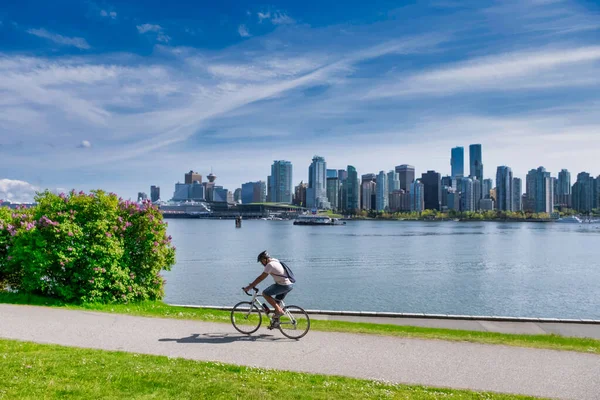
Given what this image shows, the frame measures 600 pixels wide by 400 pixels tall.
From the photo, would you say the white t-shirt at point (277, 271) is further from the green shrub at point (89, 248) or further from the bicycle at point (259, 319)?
the green shrub at point (89, 248)

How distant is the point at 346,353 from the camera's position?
1013cm

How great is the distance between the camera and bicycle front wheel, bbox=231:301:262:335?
39.2 ft

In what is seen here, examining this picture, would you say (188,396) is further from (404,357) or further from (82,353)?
(404,357)

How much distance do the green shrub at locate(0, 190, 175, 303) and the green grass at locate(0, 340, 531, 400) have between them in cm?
666

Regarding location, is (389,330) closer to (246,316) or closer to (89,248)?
(246,316)

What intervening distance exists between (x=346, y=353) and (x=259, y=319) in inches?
105

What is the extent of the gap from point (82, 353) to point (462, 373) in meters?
7.02

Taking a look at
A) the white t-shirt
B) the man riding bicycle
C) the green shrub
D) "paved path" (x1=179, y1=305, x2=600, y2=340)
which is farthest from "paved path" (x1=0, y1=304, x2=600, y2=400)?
"paved path" (x1=179, y1=305, x2=600, y2=340)

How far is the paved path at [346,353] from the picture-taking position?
8625 millimetres

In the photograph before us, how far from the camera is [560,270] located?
45.6 meters

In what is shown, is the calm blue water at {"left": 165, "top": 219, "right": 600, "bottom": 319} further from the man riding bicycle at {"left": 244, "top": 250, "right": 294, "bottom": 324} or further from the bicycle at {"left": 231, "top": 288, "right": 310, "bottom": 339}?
the man riding bicycle at {"left": 244, "top": 250, "right": 294, "bottom": 324}

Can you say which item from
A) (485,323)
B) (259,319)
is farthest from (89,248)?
(485,323)

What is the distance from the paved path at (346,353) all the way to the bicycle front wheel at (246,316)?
0.26 metres

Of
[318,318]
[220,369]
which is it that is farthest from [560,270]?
[220,369]
